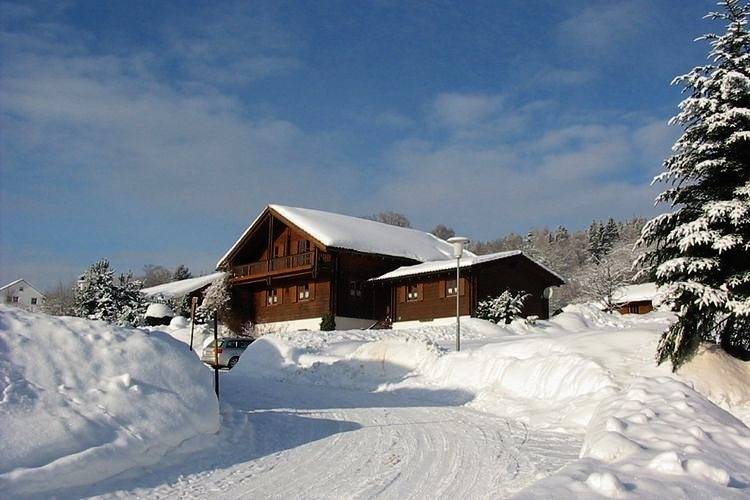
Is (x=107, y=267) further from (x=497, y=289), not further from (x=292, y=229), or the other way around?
(x=497, y=289)

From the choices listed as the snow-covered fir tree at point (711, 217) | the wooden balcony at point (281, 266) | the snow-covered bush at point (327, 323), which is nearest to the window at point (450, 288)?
the snow-covered bush at point (327, 323)

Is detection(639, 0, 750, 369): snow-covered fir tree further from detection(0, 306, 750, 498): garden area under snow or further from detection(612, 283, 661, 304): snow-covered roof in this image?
detection(612, 283, 661, 304): snow-covered roof

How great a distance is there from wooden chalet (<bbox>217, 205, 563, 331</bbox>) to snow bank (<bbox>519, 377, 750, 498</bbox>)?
26.4 meters

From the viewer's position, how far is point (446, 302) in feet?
122

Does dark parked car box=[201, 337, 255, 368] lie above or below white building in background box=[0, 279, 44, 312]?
below

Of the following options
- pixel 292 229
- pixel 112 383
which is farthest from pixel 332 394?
pixel 292 229

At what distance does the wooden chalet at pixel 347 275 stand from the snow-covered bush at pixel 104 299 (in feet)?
21.5

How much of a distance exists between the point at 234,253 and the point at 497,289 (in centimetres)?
1851

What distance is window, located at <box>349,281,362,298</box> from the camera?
40969mm

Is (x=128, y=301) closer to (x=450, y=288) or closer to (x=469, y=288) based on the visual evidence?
(x=450, y=288)

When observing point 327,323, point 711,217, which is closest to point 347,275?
point 327,323

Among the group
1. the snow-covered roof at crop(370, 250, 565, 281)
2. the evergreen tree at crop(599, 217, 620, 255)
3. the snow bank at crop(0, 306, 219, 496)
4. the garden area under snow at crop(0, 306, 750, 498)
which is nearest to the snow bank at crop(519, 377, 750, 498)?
the garden area under snow at crop(0, 306, 750, 498)

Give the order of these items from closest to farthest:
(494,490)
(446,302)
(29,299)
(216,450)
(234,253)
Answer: (494,490)
(216,450)
(446,302)
(234,253)
(29,299)

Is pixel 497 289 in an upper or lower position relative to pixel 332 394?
upper
